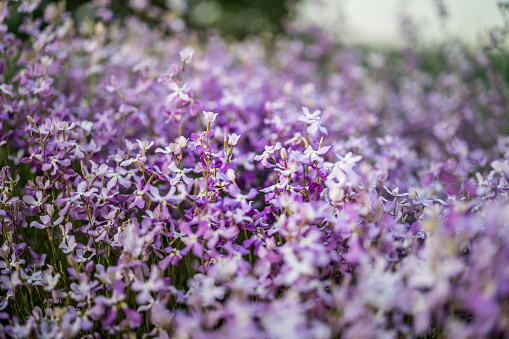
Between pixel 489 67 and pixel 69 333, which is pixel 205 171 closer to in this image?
pixel 69 333

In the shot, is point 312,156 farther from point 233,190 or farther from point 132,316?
point 132,316

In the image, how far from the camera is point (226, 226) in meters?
1.65

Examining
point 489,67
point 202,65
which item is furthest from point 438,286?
point 489,67

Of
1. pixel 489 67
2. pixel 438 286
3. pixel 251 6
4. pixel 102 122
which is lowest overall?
pixel 251 6

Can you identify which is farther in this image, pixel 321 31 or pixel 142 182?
pixel 321 31

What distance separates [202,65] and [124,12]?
8096 mm

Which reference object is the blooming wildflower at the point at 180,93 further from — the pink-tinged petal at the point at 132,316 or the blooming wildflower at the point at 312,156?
the pink-tinged petal at the point at 132,316

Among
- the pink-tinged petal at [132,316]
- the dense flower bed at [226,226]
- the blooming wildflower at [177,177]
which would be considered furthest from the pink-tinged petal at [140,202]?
the pink-tinged petal at [132,316]

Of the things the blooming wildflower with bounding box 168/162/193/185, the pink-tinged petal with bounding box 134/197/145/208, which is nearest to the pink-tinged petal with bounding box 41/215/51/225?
the pink-tinged petal with bounding box 134/197/145/208

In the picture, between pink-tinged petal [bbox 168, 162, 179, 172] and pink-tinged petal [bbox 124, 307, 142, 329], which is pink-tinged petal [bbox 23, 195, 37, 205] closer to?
pink-tinged petal [bbox 168, 162, 179, 172]

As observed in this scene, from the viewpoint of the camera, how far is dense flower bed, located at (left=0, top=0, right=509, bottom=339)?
3.53 ft

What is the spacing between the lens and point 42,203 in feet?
5.60

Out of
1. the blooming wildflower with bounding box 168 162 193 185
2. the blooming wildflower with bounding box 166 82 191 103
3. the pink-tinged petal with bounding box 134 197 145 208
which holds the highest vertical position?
the blooming wildflower with bounding box 166 82 191 103

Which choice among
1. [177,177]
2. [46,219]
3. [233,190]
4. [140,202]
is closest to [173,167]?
[177,177]
